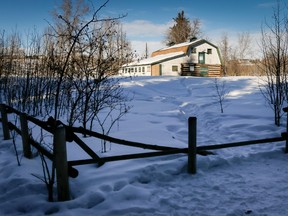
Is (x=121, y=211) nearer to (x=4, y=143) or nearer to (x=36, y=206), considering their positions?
(x=36, y=206)

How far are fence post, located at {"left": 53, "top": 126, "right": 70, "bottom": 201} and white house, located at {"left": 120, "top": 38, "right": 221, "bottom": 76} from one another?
110 feet

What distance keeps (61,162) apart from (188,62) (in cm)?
3629

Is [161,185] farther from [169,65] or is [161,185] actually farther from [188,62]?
[188,62]

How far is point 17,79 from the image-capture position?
9.89 meters

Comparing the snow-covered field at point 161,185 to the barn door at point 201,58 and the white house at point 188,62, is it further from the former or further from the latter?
the barn door at point 201,58

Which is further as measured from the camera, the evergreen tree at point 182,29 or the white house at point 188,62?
the evergreen tree at point 182,29

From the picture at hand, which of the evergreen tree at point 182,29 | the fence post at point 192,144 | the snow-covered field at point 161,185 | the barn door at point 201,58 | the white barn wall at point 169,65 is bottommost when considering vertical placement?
the snow-covered field at point 161,185

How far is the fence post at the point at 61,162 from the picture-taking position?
2.97 m

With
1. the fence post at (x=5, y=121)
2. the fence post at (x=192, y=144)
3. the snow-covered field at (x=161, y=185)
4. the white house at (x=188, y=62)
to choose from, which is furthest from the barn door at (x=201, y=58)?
the fence post at (x=192, y=144)

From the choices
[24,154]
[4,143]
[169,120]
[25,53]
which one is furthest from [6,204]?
[25,53]

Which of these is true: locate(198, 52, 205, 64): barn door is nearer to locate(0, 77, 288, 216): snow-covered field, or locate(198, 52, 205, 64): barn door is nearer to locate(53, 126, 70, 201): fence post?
locate(0, 77, 288, 216): snow-covered field

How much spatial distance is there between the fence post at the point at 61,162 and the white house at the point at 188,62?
33404mm

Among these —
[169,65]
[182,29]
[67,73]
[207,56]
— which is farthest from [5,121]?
[182,29]

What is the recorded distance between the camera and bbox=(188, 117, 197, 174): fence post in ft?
13.1
